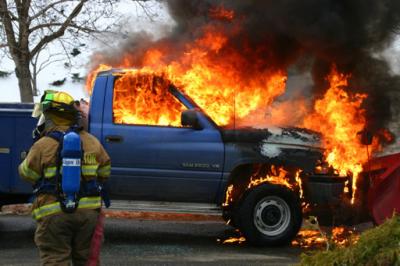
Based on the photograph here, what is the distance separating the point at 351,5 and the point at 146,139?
10.8 feet

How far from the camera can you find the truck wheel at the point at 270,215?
7.10 metres

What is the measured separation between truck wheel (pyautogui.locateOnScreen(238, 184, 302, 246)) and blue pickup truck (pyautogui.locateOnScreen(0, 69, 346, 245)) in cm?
1

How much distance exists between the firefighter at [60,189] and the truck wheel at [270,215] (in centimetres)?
333

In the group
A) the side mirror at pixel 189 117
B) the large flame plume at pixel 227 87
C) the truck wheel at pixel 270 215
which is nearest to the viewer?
the side mirror at pixel 189 117

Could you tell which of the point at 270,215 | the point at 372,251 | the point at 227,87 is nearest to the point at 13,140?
the point at 227,87

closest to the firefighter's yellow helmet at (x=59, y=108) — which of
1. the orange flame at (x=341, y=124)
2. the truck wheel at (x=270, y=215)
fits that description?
the truck wheel at (x=270, y=215)

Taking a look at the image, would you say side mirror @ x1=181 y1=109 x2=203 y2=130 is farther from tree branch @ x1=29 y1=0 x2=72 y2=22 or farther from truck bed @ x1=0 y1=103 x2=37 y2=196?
tree branch @ x1=29 y1=0 x2=72 y2=22

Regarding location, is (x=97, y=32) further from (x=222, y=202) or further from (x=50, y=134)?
(x=50, y=134)

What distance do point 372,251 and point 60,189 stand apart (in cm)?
198

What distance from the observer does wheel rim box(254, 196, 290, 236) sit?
7.16 metres

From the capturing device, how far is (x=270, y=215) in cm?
722

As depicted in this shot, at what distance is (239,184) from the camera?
7344 millimetres

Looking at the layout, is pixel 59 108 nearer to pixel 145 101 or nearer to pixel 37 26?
pixel 145 101

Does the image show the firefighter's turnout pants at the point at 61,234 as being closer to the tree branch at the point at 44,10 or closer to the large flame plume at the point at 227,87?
the large flame plume at the point at 227,87
